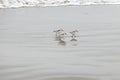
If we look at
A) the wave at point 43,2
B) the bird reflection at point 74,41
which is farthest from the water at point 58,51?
the wave at point 43,2

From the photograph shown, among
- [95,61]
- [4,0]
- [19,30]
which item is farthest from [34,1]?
[95,61]

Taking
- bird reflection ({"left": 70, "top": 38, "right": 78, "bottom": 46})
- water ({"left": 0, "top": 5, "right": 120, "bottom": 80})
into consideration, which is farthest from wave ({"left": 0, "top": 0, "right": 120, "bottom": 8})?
bird reflection ({"left": 70, "top": 38, "right": 78, "bottom": 46})

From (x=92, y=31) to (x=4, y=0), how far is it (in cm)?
1518

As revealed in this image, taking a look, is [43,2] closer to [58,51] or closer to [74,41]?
[74,41]

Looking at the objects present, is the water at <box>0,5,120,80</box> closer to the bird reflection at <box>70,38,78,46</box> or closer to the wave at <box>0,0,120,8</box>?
the bird reflection at <box>70,38,78,46</box>

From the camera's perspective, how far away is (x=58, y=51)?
13.1 metres

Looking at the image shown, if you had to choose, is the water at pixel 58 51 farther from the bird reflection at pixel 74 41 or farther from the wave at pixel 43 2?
the wave at pixel 43 2

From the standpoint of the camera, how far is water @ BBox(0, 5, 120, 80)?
32.1ft

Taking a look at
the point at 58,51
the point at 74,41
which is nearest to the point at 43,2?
the point at 74,41

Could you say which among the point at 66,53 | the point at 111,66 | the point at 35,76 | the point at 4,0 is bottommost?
the point at 35,76

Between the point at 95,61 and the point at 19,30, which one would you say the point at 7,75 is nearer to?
the point at 95,61

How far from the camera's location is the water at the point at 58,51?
979 cm

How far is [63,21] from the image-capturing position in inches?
868

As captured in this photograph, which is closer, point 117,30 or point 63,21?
point 117,30
